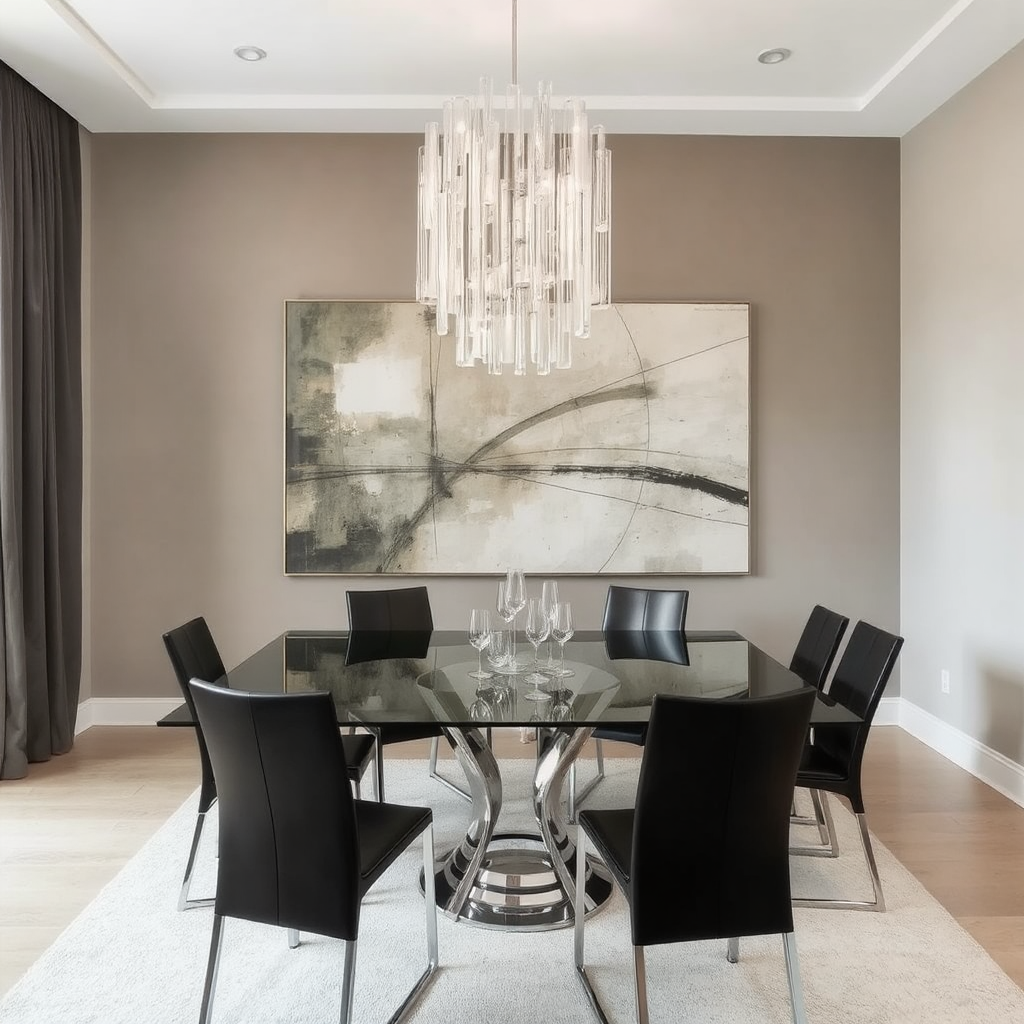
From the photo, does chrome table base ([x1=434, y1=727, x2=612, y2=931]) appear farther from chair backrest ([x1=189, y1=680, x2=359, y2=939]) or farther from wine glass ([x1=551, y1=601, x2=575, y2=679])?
chair backrest ([x1=189, y1=680, x2=359, y2=939])

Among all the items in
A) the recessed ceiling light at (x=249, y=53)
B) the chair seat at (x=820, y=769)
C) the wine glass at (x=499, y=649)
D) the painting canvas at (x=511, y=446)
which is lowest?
the chair seat at (x=820, y=769)

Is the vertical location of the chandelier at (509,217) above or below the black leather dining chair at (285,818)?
above

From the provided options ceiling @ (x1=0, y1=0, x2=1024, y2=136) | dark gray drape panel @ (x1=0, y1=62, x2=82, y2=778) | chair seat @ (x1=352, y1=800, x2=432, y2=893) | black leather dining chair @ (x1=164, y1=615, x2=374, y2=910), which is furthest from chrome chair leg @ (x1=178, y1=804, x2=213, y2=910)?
ceiling @ (x1=0, y1=0, x2=1024, y2=136)

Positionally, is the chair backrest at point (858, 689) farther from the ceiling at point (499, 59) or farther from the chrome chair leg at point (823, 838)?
the ceiling at point (499, 59)

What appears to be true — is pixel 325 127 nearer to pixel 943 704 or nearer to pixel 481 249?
pixel 481 249

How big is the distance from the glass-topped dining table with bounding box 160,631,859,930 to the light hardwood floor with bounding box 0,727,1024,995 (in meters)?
0.85

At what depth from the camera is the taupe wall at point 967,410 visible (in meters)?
3.69

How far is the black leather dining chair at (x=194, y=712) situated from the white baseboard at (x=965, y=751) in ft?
8.52

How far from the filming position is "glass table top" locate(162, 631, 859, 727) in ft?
7.50

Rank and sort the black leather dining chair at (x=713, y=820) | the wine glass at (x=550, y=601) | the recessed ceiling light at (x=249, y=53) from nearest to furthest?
the black leather dining chair at (x=713, y=820) < the wine glass at (x=550, y=601) < the recessed ceiling light at (x=249, y=53)

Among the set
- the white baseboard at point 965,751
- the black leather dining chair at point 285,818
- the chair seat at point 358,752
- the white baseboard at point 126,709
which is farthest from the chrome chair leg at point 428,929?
the white baseboard at point 126,709

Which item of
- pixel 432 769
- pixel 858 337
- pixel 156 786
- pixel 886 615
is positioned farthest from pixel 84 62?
pixel 886 615

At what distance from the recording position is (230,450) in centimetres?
468

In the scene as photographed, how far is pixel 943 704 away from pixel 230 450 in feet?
12.3
